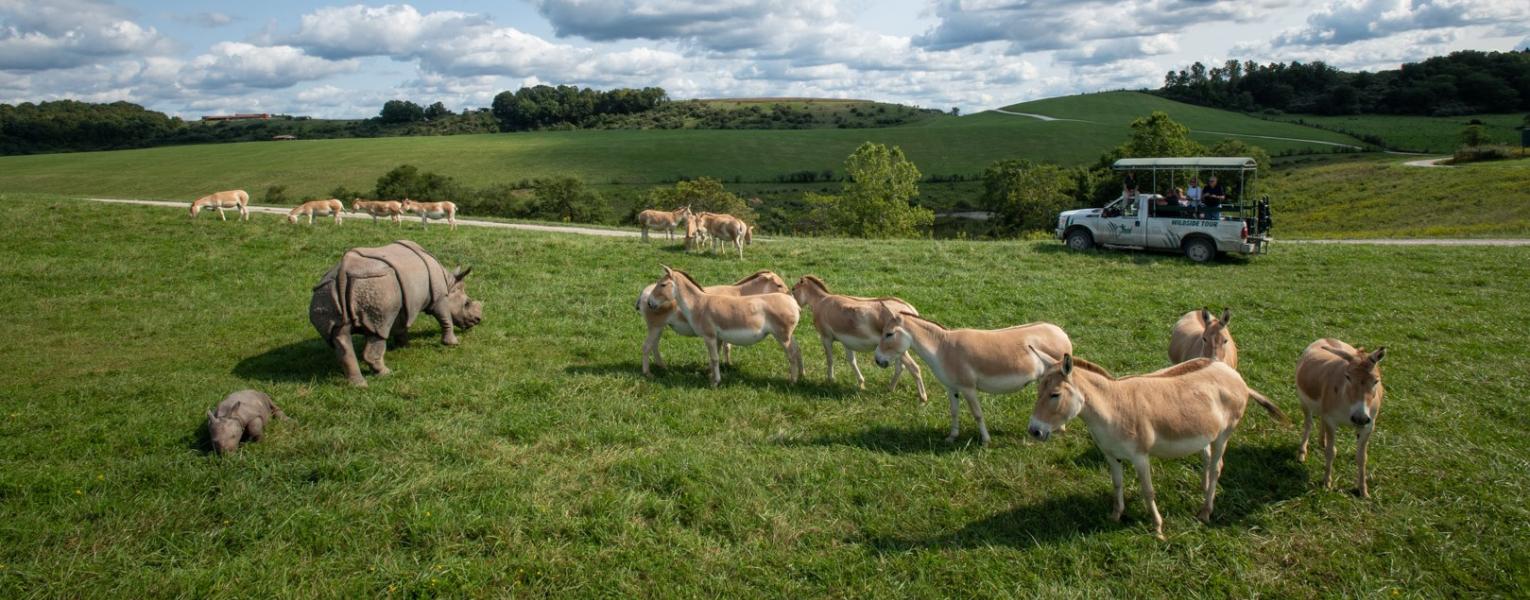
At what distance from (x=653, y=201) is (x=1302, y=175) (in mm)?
51950

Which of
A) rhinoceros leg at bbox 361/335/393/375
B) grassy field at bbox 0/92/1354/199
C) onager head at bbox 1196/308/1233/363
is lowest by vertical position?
rhinoceros leg at bbox 361/335/393/375

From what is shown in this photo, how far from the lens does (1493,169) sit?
48.9 m

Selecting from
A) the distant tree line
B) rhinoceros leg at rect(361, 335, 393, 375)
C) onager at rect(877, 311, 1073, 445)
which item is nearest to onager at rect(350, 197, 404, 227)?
rhinoceros leg at rect(361, 335, 393, 375)

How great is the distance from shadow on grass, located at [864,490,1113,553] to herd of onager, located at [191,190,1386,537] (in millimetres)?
249

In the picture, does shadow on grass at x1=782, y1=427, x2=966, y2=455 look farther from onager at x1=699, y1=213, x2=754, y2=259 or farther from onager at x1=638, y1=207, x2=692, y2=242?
onager at x1=638, y1=207, x2=692, y2=242

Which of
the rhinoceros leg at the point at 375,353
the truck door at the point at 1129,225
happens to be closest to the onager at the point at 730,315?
the rhinoceros leg at the point at 375,353

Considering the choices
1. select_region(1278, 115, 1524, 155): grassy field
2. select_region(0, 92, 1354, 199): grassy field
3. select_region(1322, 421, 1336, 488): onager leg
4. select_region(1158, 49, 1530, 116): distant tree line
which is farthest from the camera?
select_region(1158, 49, 1530, 116): distant tree line

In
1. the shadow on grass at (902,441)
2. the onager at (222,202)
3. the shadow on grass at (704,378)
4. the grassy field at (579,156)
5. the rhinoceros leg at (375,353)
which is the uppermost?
the grassy field at (579,156)

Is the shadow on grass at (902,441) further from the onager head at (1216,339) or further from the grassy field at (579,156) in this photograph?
the grassy field at (579,156)

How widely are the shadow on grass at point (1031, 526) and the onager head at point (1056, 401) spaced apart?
1013 mm

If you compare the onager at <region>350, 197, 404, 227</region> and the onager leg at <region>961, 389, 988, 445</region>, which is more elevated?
the onager at <region>350, 197, 404, 227</region>

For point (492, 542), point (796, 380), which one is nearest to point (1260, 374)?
point (796, 380)

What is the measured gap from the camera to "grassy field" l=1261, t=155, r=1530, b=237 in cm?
3562

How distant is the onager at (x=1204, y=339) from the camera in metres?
8.72
